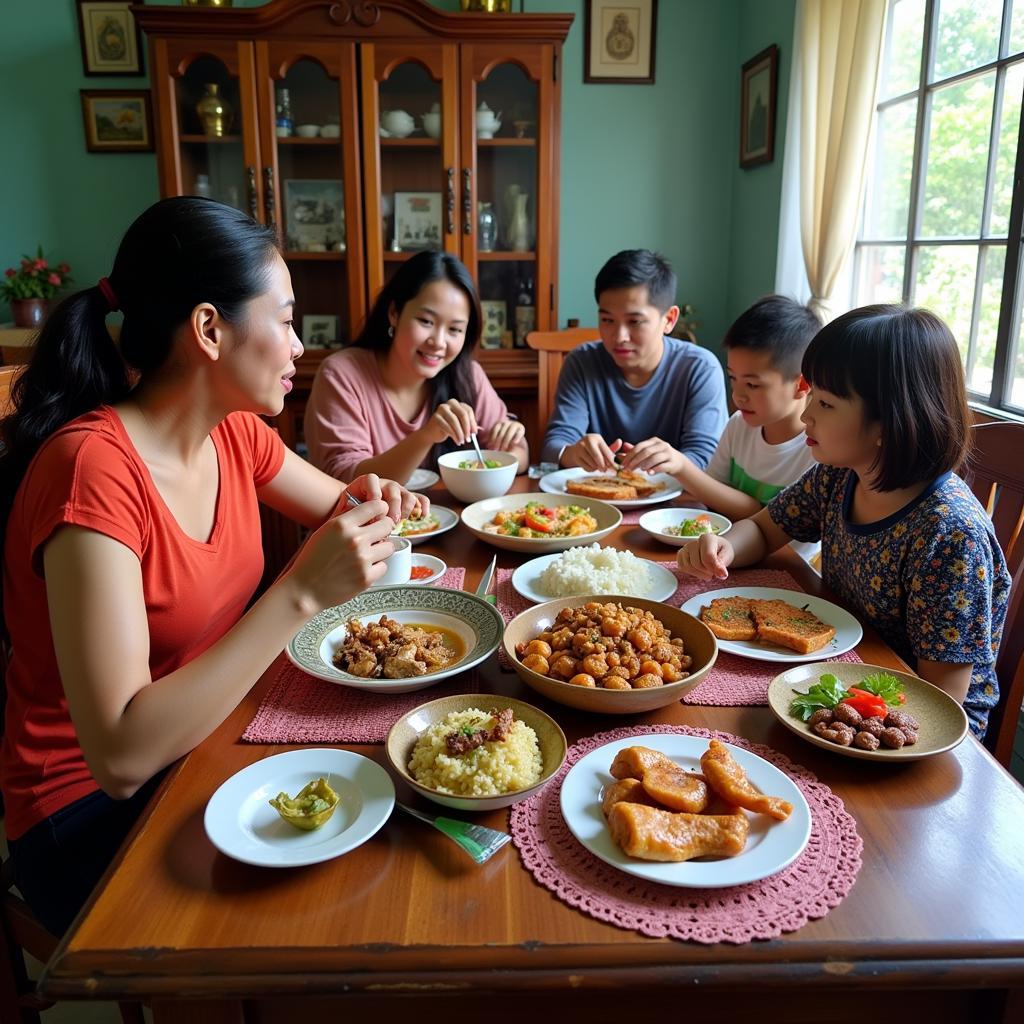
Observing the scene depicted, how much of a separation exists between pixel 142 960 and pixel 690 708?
25.5 inches

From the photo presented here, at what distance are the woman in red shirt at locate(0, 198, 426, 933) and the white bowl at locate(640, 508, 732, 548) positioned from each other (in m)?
0.67

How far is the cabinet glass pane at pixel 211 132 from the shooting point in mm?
3385

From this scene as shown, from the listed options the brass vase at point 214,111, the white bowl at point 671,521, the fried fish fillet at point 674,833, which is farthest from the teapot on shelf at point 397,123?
the fried fish fillet at point 674,833

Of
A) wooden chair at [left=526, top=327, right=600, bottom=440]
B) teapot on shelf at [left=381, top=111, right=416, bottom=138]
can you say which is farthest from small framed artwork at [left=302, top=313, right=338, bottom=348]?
wooden chair at [left=526, top=327, right=600, bottom=440]

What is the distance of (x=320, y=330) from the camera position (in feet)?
12.1

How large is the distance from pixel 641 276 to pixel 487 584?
134 cm

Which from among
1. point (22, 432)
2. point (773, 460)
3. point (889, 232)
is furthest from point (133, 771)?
point (889, 232)

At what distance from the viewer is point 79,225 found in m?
3.88

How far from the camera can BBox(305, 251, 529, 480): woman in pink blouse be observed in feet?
7.38

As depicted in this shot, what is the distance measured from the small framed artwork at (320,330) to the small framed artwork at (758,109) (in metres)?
1.97

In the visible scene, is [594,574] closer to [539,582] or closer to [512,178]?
[539,582]

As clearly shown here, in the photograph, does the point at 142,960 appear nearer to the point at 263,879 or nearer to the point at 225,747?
the point at 263,879

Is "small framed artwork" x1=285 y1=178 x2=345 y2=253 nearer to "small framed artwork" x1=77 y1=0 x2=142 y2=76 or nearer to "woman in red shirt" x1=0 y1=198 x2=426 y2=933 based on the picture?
"small framed artwork" x1=77 y1=0 x2=142 y2=76

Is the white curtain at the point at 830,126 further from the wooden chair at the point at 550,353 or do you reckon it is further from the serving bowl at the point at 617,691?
the serving bowl at the point at 617,691
